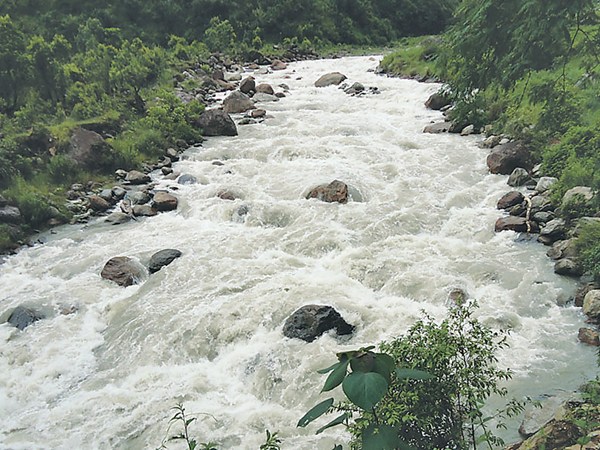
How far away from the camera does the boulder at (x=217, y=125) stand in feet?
60.1

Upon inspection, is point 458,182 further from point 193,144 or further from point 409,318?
point 193,144

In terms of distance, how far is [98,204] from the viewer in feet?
43.0

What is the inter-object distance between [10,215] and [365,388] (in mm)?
11918

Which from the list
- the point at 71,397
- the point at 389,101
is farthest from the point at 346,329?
the point at 389,101

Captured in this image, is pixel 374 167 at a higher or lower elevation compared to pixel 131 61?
lower

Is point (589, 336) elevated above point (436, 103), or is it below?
above

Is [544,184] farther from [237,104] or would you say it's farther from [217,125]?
[237,104]

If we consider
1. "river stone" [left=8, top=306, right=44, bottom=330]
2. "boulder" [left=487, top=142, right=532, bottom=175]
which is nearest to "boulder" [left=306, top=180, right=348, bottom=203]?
"boulder" [left=487, top=142, right=532, bottom=175]

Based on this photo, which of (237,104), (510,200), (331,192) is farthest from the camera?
(237,104)

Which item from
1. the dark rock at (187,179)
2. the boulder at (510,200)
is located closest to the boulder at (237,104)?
the dark rock at (187,179)

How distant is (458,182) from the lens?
13.0 meters

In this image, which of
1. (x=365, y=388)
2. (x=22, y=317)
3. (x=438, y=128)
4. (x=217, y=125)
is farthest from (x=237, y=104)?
(x=365, y=388)

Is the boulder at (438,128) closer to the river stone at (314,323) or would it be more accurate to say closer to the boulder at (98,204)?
the boulder at (98,204)

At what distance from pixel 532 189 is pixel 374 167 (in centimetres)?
420
